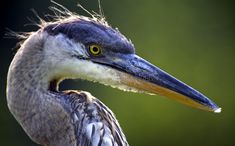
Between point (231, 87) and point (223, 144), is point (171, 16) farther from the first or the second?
point (223, 144)

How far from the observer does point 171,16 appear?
10570mm

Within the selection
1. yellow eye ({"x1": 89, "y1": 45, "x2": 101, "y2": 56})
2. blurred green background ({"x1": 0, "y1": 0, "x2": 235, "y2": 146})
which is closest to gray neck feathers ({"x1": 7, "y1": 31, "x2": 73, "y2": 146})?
yellow eye ({"x1": 89, "y1": 45, "x2": 101, "y2": 56})

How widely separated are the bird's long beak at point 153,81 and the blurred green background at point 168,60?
5.54 metres

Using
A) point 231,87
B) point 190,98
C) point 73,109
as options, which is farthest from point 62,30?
point 231,87

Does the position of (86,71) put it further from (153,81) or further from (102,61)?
(153,81)

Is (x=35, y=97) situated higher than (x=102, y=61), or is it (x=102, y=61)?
(x=102, y=61)

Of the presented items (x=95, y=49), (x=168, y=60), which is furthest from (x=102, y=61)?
(x=168, y=60)

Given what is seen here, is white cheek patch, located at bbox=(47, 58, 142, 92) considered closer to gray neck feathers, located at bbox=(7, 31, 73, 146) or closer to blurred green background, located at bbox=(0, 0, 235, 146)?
gray neck feathers, located at bbox=(7, 31, 73, 146)

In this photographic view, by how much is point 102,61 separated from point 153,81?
0.91 ft

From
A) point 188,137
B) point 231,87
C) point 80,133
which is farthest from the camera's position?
point 231,87

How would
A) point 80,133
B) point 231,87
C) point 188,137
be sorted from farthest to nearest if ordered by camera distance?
point 231,87, point 188,137, point 80,133

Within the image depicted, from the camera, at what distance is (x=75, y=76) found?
3490 mm

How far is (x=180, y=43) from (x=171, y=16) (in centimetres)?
53

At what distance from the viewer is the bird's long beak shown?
3.47 meters
